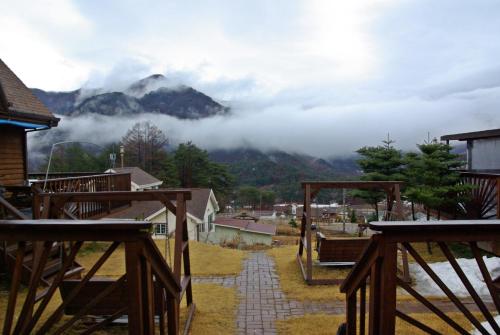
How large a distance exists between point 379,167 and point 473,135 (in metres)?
3.65

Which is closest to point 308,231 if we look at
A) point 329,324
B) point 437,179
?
point 329,324

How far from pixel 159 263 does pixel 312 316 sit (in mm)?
3854

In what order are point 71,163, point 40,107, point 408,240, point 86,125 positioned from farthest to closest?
point 86,125
point 71,163
point 40,107
point 408,240

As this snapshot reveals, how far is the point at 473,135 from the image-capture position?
11.7 meters

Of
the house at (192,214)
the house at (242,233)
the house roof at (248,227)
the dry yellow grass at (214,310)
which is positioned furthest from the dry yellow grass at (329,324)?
the house roof at (248,227)

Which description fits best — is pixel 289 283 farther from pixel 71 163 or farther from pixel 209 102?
pixel 209 102

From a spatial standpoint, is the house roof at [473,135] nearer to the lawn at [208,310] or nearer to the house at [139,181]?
the lawn at [208,310]

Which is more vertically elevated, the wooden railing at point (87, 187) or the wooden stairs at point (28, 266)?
the wooden railing at point (87, 187)

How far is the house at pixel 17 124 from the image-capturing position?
1021 centimetres

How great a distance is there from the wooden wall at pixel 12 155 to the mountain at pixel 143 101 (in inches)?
4204

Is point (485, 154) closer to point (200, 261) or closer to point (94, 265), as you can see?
point (200, 261)

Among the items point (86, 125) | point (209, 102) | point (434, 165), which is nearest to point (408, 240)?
point (434, 165)

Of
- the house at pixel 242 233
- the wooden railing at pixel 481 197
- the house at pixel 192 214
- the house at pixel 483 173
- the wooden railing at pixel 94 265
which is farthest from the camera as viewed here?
the house at pixel 242 233

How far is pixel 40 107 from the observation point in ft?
37.9
